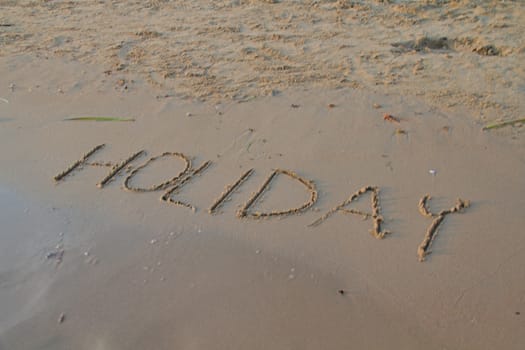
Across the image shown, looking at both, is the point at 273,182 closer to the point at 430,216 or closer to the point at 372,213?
the point at 372,213

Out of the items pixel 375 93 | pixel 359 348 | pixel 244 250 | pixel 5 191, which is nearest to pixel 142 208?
pixel 244 250

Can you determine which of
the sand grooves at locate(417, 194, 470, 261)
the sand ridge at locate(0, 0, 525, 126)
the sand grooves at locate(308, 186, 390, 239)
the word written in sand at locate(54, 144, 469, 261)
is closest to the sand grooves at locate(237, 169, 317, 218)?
the word written in sand at locate(54, 144, 469, 261)

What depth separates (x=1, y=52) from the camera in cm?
467

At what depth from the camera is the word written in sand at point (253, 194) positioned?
2.48 m

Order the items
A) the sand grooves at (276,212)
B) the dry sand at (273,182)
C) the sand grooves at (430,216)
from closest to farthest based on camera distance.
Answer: the dry sand at (273,182), the sand grooves at (430,216), the sand grooves at (276,212)

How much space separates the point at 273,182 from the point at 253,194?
15cm

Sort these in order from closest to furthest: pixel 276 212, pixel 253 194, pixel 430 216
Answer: pixel 430 216 → pixel 276 212 → pixel 253 194

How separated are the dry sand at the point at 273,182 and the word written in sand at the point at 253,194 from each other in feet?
0.10

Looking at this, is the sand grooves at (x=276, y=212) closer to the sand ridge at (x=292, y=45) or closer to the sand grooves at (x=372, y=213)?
the sand grooves at (x=372, y=213)

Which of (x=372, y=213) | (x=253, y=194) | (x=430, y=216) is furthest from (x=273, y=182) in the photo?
(x=430, y=216)

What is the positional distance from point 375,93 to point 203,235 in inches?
69.8

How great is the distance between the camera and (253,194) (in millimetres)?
2725

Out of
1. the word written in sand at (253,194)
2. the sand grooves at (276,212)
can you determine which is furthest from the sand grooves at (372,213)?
the sand grooves at (276,212)

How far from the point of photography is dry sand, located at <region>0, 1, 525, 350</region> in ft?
6.74
